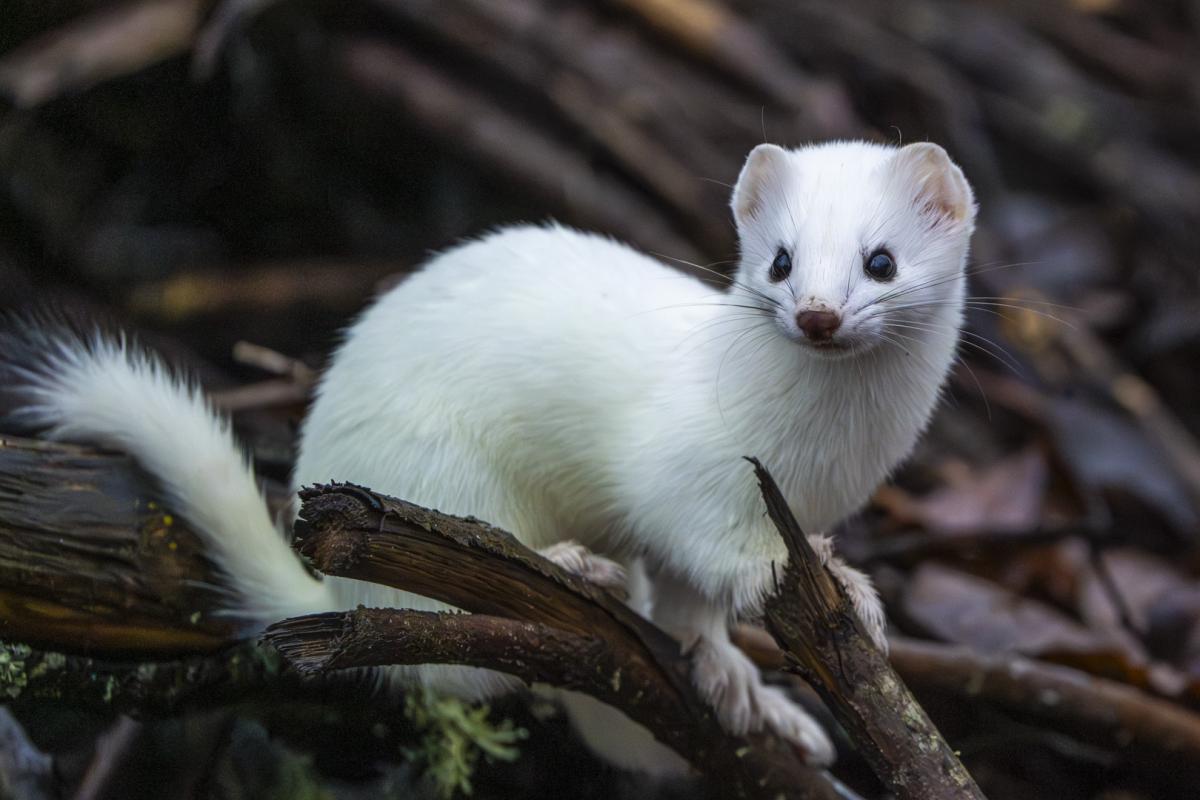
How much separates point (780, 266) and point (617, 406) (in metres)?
0.44

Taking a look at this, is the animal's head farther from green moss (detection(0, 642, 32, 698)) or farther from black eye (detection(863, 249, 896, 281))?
green moss (detection(0, 642, 32, 698))

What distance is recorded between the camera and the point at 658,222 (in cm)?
404

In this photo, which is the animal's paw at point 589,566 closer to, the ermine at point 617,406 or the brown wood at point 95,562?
the ermine at point 617,406

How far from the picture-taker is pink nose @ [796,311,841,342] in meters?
1.72

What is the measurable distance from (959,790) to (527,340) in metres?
1.02

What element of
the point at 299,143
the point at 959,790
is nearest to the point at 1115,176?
the point at 299,143

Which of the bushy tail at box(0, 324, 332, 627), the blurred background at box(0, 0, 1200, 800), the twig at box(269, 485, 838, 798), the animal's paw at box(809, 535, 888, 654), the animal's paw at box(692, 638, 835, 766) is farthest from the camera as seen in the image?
the blurred background at box(0, 0, 1200, 800)

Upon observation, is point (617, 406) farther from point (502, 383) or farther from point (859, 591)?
point (859, 591)

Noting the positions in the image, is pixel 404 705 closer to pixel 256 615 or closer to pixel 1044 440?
pixel 256 615

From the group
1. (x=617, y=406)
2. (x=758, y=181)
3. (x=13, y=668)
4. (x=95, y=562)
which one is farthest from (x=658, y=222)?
(x=13, y=668)

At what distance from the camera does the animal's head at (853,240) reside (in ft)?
5.82

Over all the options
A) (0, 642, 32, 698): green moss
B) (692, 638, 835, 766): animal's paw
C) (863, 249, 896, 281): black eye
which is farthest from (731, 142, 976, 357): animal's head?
(0, 642, 32, 698): green moss

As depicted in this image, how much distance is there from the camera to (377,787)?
86.7 inches

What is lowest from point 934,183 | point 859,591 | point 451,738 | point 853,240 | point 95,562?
point 451,738
